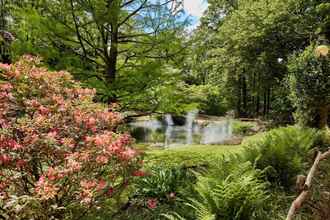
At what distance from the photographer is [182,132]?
19.9m

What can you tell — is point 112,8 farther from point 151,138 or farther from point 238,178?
point 151,138

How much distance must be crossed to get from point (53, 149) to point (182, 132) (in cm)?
1674

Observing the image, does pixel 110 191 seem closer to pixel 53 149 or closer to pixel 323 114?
pixel 53 149

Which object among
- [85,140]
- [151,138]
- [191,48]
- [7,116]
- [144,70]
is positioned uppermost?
[191,48]

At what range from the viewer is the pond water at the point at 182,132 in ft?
53.0

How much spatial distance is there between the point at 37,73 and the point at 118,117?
101cm

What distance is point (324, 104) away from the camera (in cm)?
1023

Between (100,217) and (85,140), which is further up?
(85,140)

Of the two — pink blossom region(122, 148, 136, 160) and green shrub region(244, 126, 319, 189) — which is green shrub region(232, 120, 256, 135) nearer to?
green shrub region(244, 126, 319, 189)

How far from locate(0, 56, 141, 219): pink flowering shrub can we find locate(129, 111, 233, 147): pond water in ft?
25.3

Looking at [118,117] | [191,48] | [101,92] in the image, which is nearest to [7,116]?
[118,117]

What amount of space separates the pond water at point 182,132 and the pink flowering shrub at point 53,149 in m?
7.70

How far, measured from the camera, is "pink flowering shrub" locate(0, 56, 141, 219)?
305 cm

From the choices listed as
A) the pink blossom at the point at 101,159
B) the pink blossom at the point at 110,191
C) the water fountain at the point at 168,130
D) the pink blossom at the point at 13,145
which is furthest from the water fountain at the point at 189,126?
the pink blossom at the point at 13,145
